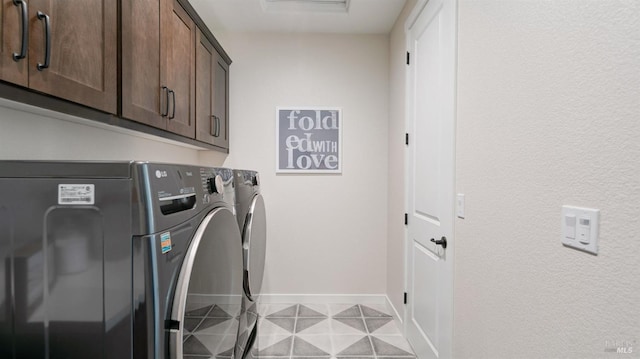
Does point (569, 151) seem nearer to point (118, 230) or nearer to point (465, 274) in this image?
point (465, 274)

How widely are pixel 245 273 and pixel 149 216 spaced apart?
91 cm

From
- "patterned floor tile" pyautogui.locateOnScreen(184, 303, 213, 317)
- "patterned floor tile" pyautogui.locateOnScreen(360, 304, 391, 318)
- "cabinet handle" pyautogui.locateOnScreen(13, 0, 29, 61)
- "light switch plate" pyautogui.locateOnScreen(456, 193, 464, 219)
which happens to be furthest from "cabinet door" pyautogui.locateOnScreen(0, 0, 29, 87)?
"patterned floor tile" pyautogui.locateOnScreen(360, 304, 391, 318)

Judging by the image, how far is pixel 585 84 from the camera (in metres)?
0.73

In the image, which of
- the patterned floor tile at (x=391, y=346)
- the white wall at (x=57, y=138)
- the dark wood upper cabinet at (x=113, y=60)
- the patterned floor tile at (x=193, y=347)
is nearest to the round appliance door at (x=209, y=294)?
the patterned floor tile at (x=193, y=347)

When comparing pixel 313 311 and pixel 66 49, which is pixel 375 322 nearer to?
pixel 313 311

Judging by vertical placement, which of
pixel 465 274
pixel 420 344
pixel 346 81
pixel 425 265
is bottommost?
pixel 420 344

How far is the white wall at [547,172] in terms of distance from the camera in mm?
644

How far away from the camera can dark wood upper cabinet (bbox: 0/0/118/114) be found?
76cm

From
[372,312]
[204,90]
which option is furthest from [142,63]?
[372,312]

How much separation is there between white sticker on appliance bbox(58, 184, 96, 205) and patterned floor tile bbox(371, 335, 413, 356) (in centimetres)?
201

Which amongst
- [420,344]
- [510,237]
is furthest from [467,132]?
[420,344]

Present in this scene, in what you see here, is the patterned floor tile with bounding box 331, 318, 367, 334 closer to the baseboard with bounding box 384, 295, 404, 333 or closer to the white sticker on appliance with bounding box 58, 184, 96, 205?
the baseboard with bounding box 384, 295, 404, 333

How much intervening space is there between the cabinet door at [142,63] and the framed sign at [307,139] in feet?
4.19

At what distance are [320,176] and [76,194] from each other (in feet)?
7.00
